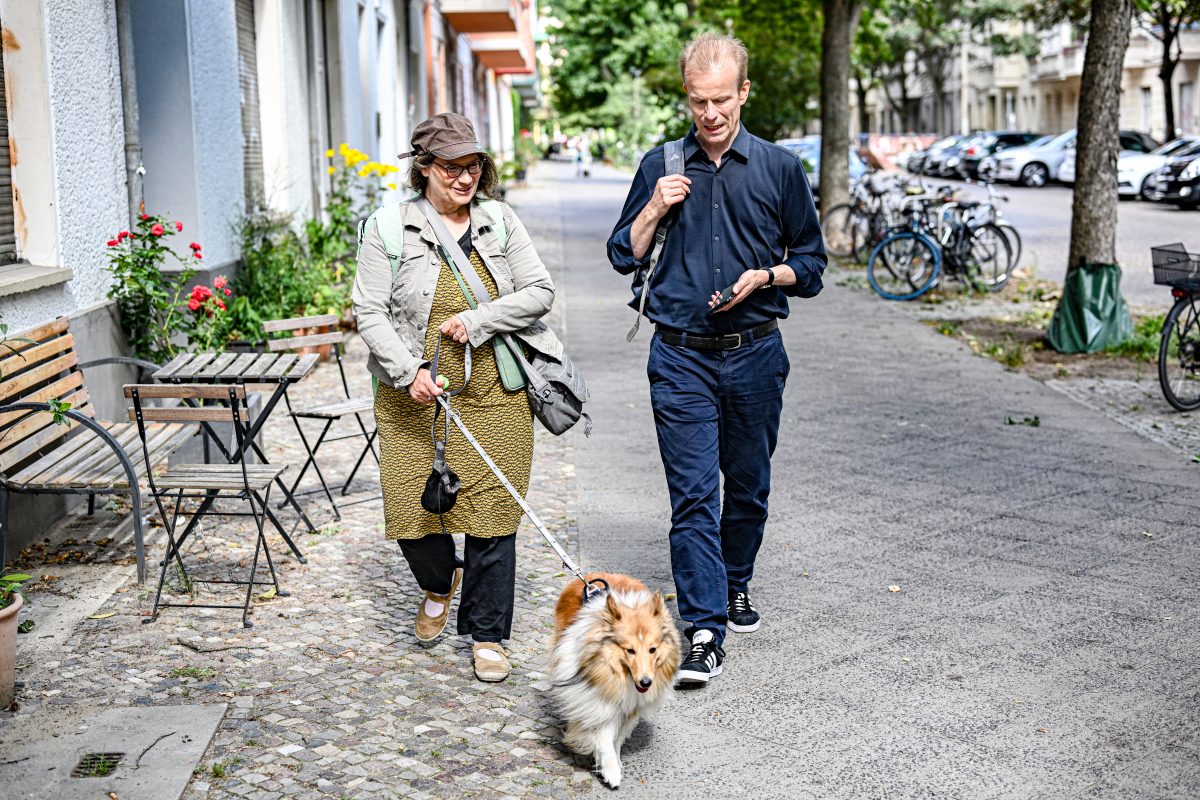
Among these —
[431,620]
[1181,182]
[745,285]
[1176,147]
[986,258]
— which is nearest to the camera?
[745,285]

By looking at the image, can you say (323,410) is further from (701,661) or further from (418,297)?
(701,661)

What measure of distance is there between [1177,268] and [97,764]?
7633mm

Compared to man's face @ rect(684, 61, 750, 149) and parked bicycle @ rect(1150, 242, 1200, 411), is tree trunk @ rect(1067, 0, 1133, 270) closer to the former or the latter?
parked bicycle @ rect(1150, 242, 1200, 411)

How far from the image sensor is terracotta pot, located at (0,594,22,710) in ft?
14.6

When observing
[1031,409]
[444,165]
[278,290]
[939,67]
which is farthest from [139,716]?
[939,67]

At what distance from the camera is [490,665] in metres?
4.76

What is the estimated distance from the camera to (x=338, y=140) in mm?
15969

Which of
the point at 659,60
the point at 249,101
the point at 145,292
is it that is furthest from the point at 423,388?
the point at 659,60

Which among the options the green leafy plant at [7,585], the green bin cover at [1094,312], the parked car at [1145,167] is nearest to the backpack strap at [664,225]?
the green leafy plant at [7,585]

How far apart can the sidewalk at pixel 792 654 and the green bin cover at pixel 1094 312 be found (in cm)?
352

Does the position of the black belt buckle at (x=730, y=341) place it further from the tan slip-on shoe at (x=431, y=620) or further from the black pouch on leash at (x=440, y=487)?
the tan slip-on shoe at (x=431, y=620)

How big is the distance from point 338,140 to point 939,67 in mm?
49915

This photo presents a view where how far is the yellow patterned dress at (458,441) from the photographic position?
4699mm

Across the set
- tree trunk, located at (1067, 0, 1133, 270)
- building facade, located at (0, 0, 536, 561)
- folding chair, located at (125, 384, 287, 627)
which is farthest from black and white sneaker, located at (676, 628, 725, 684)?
tree trunk, located at (1067, 0, 1133, 270)
